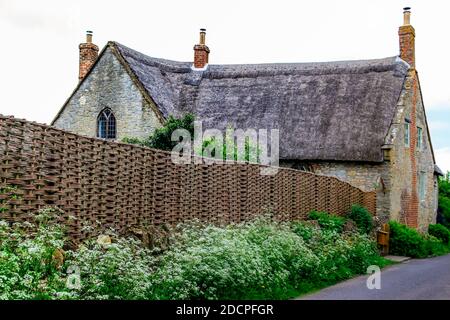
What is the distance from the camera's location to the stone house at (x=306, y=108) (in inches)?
1008

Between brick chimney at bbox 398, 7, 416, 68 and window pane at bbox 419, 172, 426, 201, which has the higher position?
brick chimney at bbox 398, 7, 416, 68

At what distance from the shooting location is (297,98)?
1143 inches

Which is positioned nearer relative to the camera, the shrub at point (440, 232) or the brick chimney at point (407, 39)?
the brick chimney at point (407, 39)

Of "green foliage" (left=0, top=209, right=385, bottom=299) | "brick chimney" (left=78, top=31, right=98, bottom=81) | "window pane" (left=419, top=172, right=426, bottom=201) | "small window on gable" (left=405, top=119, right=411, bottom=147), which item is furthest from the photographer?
"window pane" (left=419, top=172, right=426, bottom=201)

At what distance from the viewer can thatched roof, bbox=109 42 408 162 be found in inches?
1033

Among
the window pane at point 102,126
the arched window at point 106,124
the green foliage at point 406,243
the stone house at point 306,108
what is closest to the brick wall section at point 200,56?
the stone house at point 306,108

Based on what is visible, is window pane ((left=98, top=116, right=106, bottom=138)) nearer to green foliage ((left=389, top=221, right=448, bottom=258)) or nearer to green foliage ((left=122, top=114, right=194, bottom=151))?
green foliage ((left=122, top=114, right=194, bottom=151))

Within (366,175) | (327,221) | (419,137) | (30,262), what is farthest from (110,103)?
(30,262)

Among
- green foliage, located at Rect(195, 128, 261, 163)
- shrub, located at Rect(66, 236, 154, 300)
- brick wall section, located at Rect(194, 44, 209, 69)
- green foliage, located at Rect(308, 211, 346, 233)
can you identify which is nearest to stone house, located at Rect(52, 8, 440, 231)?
brick wall section, located at Rect(194, 44, 209, 69)

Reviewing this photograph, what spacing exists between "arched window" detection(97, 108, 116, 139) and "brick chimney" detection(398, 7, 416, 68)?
15855 millimetres

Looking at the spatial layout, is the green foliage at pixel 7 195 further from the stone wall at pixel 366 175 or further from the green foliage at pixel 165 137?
the stone wall at pixel 366 175

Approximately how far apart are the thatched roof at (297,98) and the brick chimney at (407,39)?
62 cm

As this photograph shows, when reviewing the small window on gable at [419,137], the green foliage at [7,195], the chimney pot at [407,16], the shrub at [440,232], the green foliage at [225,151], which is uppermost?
the chimney pot at [407,16]
